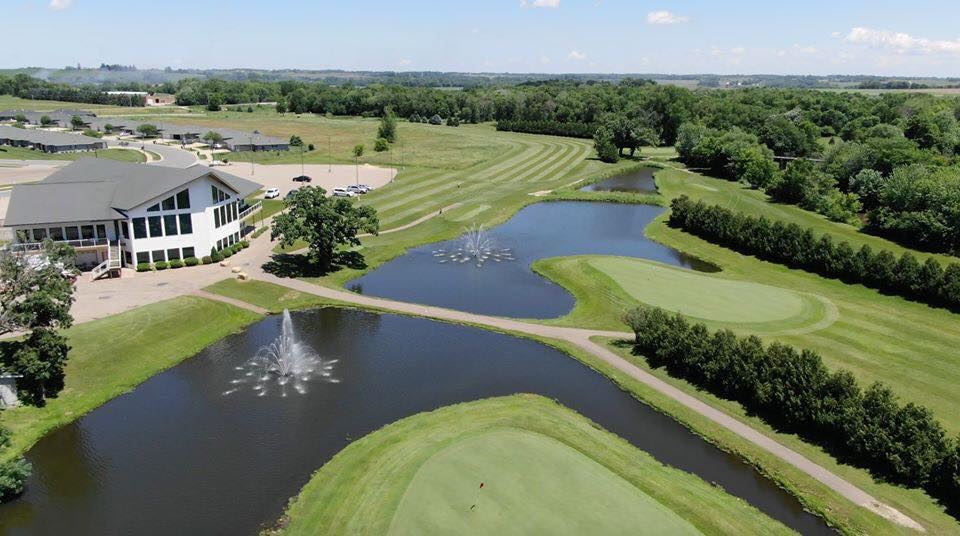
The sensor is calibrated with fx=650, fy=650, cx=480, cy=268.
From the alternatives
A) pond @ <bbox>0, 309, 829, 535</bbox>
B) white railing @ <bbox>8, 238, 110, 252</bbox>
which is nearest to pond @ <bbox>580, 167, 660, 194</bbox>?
pond @ <bbox>0, 309, 829, 535</bbox>

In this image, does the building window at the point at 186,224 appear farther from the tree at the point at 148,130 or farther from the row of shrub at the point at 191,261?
the tree at the point at 148,130

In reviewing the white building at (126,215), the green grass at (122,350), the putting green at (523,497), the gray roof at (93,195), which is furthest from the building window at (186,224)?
the putting green at (523,497)

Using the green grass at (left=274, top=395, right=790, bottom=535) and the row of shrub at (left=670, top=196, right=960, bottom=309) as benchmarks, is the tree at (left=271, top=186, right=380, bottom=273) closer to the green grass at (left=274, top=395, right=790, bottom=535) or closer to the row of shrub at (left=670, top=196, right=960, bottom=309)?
the green grass at (left=274, top=395, right=790, bottom=535)

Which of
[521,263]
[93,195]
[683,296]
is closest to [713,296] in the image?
[683,296]

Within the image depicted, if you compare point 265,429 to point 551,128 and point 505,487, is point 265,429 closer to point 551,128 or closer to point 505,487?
point 505,487

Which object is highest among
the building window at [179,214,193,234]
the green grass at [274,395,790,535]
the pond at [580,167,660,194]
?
the building window at [179,214,193,234]

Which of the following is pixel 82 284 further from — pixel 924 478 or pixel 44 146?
pixel 44 146
